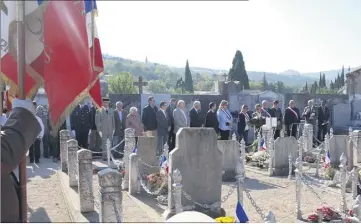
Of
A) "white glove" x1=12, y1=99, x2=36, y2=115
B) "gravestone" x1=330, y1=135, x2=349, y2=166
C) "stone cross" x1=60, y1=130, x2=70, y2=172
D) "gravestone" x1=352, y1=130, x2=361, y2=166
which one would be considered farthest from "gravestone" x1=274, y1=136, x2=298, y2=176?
"white glove" x1=12, y1=99, x2=36, y2=115

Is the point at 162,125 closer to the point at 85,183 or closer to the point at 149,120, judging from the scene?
the point at 149,120

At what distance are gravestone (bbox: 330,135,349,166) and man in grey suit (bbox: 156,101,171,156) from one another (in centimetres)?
495

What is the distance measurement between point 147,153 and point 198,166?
9.13 ft

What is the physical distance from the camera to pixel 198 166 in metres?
7.20

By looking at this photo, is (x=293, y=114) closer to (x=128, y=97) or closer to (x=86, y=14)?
(x=128, y=97)

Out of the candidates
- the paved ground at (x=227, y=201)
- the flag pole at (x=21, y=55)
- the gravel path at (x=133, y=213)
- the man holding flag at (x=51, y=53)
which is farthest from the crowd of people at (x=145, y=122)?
the flag pole at (x=21, y=55)

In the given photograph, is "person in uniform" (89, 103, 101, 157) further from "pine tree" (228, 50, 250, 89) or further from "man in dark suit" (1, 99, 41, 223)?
"pine tree" (228, 50, 250, 89)

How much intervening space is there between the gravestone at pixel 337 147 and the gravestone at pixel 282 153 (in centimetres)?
150

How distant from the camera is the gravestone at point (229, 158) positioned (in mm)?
10773

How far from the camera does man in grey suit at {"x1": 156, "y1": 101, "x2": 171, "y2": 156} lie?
1259cm

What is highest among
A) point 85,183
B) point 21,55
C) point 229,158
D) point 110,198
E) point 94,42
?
point 94,42

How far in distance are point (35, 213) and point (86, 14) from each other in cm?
505

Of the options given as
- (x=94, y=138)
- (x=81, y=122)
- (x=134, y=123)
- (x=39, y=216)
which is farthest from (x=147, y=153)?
(x=94, y=138)

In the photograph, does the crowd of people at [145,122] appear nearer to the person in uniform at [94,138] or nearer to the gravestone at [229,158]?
the person in uniform at [94,138]
